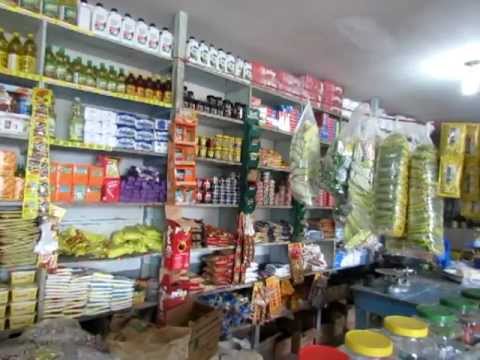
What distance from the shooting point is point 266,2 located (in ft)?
6.83

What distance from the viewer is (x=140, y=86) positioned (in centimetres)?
233

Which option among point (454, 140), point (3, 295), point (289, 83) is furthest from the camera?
point (289, 83)

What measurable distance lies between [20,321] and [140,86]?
152 centimetres

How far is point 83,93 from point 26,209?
79 cm

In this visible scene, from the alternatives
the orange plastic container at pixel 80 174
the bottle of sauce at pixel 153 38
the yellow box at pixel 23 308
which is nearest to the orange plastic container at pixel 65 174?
the orange plastic container at pixel 80 174

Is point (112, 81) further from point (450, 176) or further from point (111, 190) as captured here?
point (450, 176)

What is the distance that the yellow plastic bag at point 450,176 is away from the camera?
1.23 meters

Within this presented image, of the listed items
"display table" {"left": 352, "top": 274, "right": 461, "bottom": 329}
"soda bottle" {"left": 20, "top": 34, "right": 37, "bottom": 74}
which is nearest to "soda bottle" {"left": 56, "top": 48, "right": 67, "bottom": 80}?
"soda bottle" {"left": 20, "top": 34, "right": 37, "bottom": 74}

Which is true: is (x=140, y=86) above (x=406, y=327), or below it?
above

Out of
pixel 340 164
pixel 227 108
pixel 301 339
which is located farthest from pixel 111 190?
pixel 301 339

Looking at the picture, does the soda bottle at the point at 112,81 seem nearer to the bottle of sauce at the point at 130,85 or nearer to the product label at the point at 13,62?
the bottle of sauce at the point at 130,85

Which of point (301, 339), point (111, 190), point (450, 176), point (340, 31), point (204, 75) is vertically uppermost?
point (340, 31)

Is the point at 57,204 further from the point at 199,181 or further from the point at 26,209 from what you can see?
the point at 199,181

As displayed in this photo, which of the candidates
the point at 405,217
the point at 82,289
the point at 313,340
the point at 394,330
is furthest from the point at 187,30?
the point at 313,340
